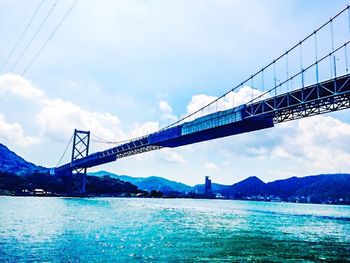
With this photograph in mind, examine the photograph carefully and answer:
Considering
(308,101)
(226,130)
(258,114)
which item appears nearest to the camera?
(308,101)

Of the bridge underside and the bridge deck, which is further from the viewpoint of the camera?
the bridge underside

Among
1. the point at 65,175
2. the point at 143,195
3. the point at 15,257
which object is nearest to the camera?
the point at 15,257

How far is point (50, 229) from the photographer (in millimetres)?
26453

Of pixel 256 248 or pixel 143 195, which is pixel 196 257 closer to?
pixel 256 248

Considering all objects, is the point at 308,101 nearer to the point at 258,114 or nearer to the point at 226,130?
the point at 258,114

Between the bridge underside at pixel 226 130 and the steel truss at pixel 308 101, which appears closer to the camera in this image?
the steel truss at pixel 308 101

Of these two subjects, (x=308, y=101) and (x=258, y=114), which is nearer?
(x=308, y=101)

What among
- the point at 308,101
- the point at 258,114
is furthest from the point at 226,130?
the point at 308,101

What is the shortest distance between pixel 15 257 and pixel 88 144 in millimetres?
111475

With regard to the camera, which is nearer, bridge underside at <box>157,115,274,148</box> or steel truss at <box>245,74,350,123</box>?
steel truss at <box>245,74,350,123</box>

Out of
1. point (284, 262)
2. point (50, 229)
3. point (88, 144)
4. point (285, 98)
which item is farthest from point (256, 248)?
point (88, 144)

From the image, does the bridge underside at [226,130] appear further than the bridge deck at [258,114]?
Yes

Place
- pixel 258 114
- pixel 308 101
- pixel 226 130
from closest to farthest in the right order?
1. pixel 308 101
2. pixel 258 114
3. pixel 226 130

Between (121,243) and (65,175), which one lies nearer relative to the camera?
(121,243)
